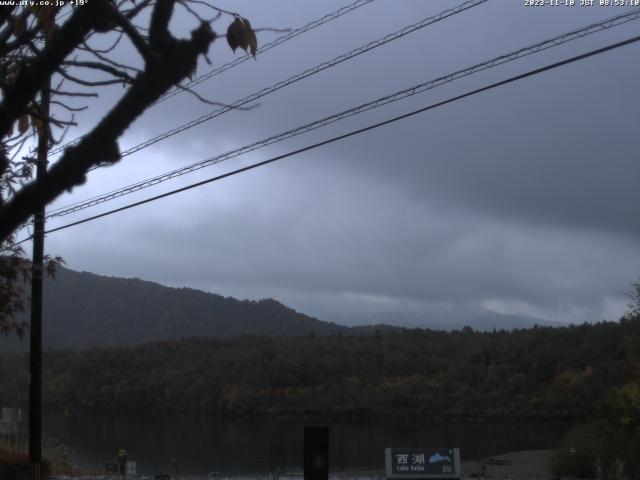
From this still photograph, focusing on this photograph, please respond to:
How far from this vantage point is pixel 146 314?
144 metres

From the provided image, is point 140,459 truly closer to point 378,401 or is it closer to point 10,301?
point 378,401

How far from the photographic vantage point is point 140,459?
43.2 metres

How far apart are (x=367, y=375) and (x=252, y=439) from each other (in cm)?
1843

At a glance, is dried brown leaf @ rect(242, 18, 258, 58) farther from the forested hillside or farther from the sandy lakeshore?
the forested hillside

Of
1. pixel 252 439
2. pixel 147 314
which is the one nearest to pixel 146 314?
pixel 147 314

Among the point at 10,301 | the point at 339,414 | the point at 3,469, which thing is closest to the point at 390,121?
the point at 10,301

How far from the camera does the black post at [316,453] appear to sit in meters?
12.7

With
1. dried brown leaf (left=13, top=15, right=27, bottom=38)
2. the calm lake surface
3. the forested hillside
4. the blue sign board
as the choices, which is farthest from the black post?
the forested hillside

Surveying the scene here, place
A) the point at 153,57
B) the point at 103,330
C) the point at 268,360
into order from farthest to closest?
1. the point at 103,330
2. the point at 268,360
3. the point at 153,57

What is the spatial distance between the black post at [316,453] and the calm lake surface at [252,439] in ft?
65.7

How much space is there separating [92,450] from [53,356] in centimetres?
3205

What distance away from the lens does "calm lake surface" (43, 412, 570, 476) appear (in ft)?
127

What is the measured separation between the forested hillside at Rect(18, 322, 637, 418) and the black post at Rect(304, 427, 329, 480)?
43878 mm

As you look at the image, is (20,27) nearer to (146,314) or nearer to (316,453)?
(316,453)
